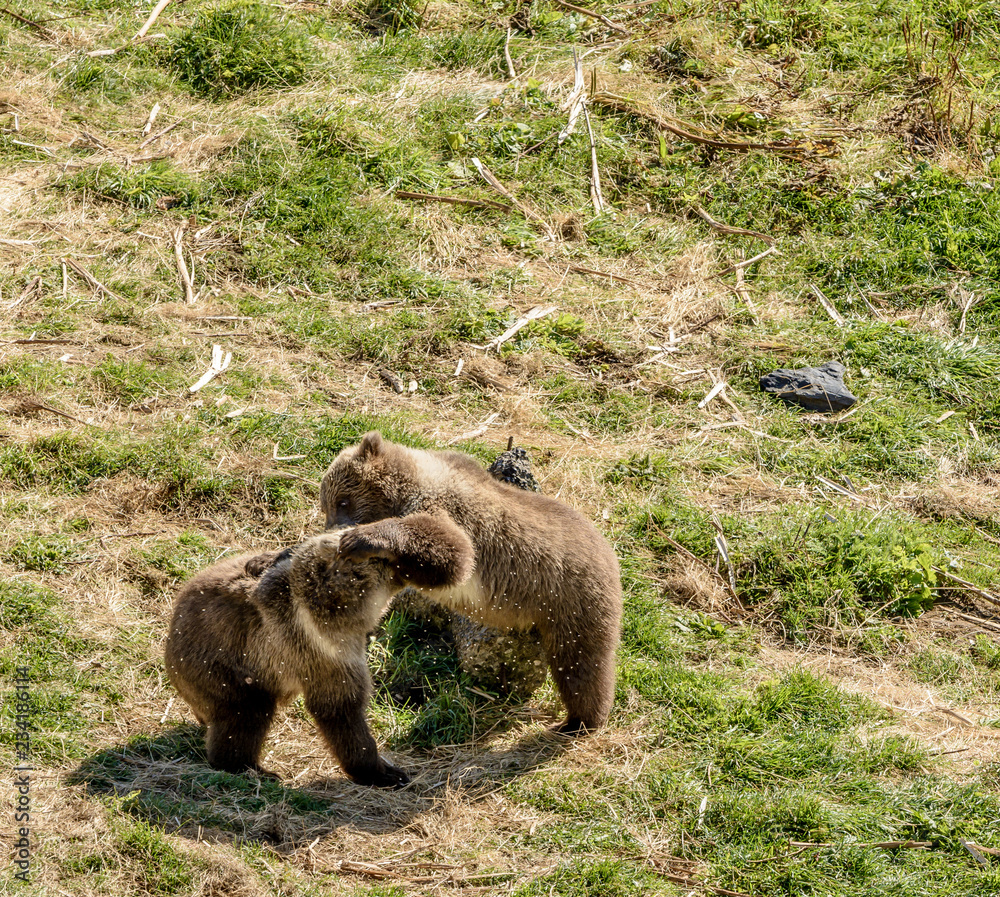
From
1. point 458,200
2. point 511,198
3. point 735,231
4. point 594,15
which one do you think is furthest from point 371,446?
point 594,15

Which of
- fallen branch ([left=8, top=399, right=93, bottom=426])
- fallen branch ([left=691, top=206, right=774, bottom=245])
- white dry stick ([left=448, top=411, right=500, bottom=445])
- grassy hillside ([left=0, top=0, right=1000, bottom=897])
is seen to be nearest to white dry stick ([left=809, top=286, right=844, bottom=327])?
grassy hillside ([left=0, top=0, right=1000, bottom=897])

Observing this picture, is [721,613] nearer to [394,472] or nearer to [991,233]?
[394,472]

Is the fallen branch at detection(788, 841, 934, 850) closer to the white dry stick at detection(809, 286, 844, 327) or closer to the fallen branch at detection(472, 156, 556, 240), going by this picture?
the white dry stick at detection(809, 286, 844, 327)

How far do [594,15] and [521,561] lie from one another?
360 inches

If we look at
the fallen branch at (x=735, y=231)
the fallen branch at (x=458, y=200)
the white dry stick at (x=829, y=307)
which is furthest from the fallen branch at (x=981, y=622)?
the fallen branch at (x=458, y=200)

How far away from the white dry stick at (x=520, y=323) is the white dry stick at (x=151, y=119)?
4388mm

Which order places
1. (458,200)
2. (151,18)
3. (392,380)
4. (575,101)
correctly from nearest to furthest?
(392,380) → (458,200) → (575,101) → (151,18)

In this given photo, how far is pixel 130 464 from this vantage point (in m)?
7.90

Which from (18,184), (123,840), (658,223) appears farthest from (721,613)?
(18,184)

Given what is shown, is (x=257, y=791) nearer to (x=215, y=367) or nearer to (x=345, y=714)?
(x=345, y=714)

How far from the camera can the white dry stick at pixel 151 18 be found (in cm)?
1221

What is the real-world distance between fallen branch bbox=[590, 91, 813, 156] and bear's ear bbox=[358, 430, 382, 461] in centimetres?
687

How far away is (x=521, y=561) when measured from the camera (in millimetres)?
6320

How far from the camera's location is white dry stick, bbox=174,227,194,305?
9758 millimetres
